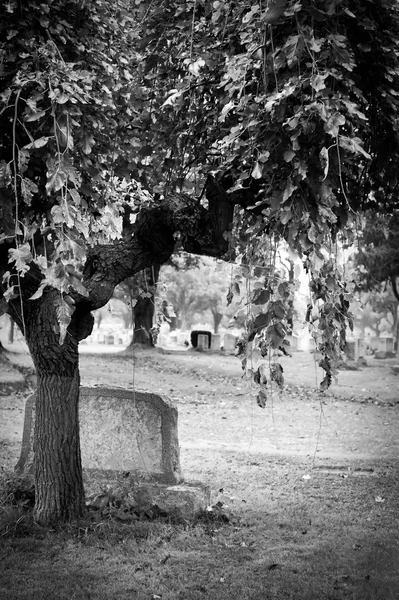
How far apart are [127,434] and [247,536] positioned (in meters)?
1.81

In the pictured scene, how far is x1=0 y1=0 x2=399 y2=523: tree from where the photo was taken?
13.7ft

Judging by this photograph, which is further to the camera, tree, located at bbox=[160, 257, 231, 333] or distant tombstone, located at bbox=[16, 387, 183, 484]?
tree, located at bbox=[160, 257, 231, 333]

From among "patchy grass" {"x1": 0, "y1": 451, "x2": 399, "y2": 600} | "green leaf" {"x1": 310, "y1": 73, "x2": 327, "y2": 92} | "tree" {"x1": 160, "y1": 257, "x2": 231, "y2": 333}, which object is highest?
"tree" {"x1": 160, "y1": 257, "x2": 231, "y2": 333}

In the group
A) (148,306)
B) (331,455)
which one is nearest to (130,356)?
(148,306)

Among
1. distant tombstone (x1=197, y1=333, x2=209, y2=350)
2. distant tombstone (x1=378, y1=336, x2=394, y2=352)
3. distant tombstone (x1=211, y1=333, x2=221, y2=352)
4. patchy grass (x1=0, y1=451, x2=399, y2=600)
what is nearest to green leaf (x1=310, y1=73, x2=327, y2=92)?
patchy grass (x1=0, y1=451, x2=399, y2=600)

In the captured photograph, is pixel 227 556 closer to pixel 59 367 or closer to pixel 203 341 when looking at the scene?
pixel 59 367

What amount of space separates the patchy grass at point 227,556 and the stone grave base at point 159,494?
8.0 inches

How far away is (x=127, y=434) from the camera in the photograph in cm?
718

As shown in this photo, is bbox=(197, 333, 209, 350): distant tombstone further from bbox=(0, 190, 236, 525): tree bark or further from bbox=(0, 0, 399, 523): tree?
bbox=(0, 190, 236, 525): tree bark

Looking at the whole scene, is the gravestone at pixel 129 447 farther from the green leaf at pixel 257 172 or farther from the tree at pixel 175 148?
the green leaf at pixel 257 172

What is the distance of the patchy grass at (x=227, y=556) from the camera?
4.79 metres

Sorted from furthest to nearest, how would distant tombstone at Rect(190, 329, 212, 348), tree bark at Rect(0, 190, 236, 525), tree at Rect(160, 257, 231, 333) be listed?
1. tree at Rect(160, 257, 231, 333)
2. distant tombstone at Rect(190, 329, 212, 348)
3. tree bark at Rect(0, 190, 236, 525)

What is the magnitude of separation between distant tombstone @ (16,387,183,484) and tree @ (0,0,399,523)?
116cm

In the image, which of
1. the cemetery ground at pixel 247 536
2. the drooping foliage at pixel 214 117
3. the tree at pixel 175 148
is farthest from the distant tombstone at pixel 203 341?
the drooping foliage at pixel 214 117
